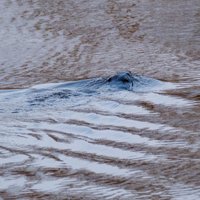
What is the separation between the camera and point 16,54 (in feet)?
10.1

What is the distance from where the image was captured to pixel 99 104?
7.63ft

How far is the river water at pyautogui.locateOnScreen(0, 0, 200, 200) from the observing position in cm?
164

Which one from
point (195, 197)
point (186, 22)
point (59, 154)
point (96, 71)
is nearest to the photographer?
point (195, 197)

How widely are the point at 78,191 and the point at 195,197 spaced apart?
22cm

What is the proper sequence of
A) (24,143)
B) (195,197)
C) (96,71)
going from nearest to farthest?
(195,197) < (24,143) < (96,71)

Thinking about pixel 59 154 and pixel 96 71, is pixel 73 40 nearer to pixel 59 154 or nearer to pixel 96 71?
pixel 96 71

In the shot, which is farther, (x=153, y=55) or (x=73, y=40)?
(x=73, y=40)

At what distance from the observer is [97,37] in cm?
322

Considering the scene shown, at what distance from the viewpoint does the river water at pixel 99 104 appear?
1636 mm

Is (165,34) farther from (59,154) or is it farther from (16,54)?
(59,154)

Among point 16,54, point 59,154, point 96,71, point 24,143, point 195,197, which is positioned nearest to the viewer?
point 195,197

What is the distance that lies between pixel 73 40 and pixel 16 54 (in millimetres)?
243

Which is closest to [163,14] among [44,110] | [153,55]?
[153,55]

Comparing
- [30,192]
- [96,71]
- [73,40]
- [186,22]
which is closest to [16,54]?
[73,40]
